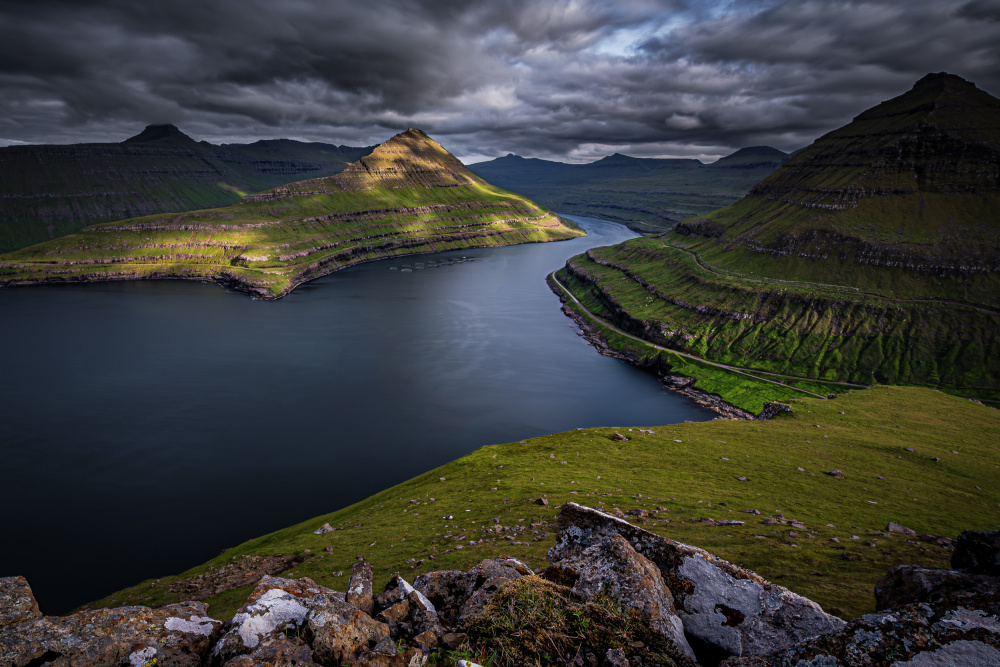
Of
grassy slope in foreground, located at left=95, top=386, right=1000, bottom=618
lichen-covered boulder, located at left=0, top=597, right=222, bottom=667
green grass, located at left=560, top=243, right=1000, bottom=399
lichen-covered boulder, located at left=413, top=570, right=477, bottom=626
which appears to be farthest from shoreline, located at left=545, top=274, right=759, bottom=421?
lichen-covered boulder, located at left=0, top=597, right=222, bottom=667

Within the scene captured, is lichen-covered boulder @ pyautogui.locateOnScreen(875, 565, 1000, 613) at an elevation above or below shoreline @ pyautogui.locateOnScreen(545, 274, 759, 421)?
above

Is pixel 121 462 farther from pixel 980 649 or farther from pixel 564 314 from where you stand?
pixel 564 314

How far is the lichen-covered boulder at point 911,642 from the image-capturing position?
9641mm

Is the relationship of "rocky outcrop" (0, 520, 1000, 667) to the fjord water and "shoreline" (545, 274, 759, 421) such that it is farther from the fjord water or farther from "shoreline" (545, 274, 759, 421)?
"shoreline" (545, 274, 759, 421)

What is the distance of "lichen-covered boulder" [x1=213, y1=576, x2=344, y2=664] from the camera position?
14.8 meters

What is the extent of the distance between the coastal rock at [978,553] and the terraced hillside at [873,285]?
131512 mm

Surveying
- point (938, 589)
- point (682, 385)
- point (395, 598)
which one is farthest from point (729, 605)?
point (682, 385)

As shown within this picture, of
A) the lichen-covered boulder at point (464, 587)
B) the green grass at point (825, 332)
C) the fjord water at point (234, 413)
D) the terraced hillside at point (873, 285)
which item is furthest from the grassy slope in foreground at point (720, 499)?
the terraced hillside at point (873, 285)

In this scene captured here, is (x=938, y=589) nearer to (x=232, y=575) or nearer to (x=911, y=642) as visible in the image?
(x=911, y=642)

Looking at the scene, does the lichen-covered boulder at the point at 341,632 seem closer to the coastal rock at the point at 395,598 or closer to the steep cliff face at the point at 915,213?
the coastal rock at the point at 395,598

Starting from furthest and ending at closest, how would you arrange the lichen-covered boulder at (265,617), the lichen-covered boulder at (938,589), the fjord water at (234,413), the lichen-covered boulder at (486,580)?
1. the fjord water at (234,413)
2. the lichen-covered boulder at (486,580)
3. the lichen-covered boulder at (265,617)
4. the lichen-covered boulder at (938,589)

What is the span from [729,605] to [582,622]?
472 cm

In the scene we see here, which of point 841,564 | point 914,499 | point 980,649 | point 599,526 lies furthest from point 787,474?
point 980,649

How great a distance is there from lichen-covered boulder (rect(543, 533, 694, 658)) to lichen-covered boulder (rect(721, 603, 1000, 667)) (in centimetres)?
295
